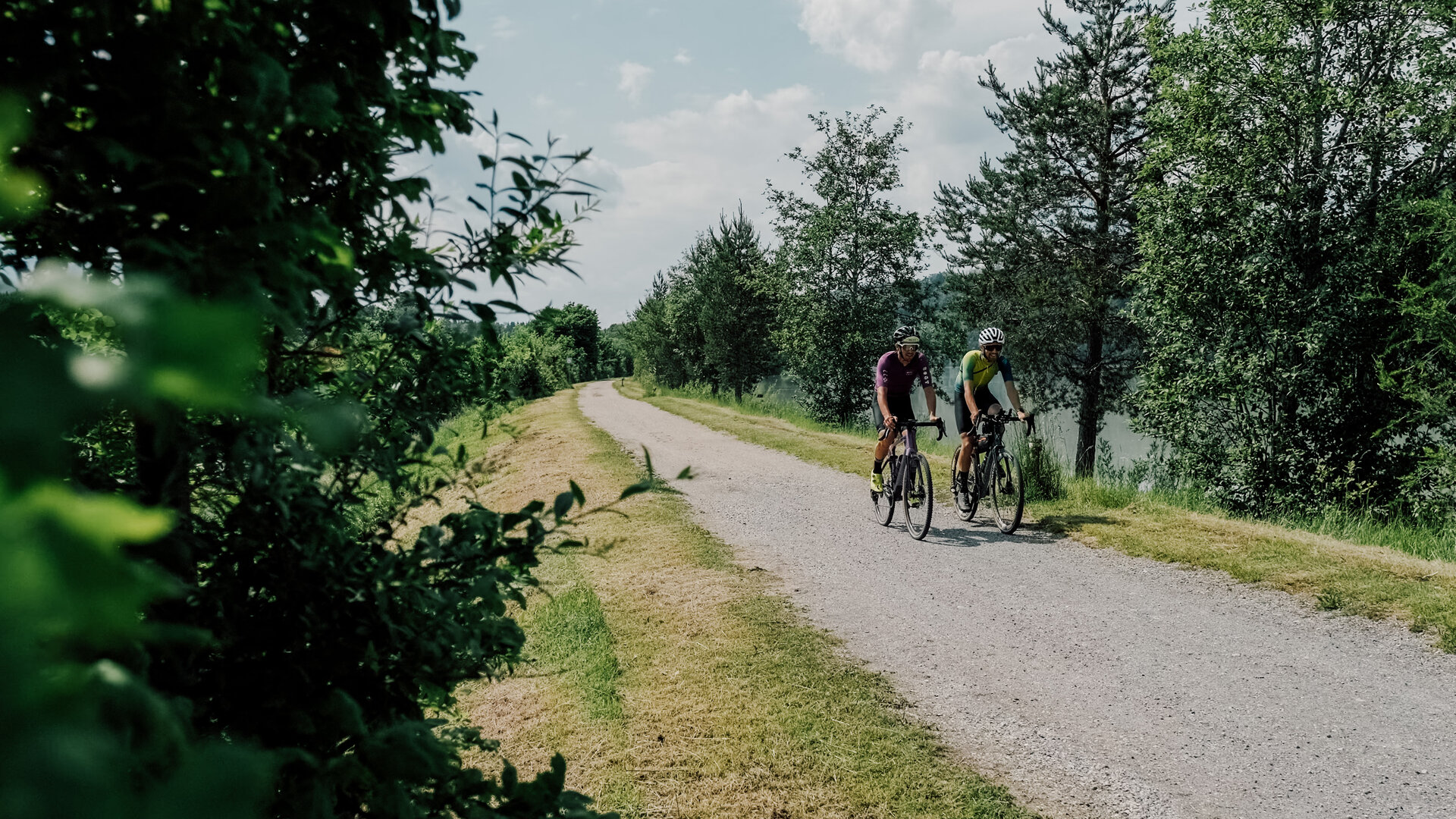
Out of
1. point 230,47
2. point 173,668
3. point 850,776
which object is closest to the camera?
point 230,47

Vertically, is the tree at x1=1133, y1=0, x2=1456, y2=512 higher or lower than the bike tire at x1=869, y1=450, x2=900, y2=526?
higher

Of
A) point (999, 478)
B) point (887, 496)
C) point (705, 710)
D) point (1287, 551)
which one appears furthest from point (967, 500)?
point (705, 710)

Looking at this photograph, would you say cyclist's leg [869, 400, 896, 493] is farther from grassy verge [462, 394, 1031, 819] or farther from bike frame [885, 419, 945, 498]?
grassy verge [462, 394, 1031, 819]

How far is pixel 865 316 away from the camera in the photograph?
26422 mm

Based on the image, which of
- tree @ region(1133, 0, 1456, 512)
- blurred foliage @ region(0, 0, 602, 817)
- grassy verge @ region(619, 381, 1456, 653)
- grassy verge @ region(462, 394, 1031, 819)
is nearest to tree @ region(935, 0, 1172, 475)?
tree @ region(1133, 0, 1456, 512)

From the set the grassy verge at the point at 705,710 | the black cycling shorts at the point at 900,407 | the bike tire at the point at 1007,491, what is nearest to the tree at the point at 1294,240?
the bike tire at the point at 1007,491

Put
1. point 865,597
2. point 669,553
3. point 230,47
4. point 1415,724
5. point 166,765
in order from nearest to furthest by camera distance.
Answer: point 166,765
point 230,47
point 1415,724
point 865,597
point 669,553

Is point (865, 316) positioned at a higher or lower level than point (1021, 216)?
lower

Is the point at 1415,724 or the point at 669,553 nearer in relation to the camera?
the point at 1415,724

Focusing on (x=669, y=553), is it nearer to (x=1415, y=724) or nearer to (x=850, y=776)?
(x=850, y=776)

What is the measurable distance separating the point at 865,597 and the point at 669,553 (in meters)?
2.23

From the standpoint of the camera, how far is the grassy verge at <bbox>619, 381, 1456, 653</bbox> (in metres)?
6.35

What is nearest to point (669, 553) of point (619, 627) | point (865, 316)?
point (619, 627)

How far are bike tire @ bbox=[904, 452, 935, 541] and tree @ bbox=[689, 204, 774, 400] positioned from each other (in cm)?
2955
